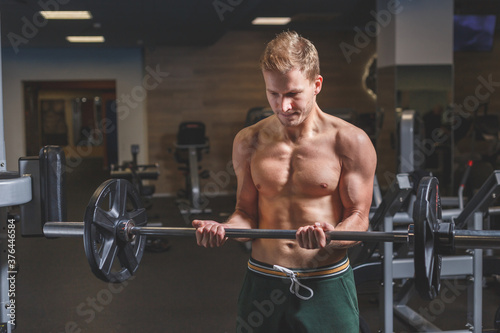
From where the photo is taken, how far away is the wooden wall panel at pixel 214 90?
28.4 ft

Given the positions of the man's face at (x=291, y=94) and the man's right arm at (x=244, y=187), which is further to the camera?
the man's right arm at (x=244, y=187)

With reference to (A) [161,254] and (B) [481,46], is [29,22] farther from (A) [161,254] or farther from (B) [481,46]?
(B) [481,46]

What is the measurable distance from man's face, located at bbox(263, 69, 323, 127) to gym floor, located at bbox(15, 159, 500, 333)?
5.45ft

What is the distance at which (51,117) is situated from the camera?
16453mm

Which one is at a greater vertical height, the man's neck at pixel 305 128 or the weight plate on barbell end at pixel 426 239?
the man's neck at pixel 305 128

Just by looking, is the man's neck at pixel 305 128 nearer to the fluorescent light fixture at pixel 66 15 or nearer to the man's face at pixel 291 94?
the man's face at pixel 291 94

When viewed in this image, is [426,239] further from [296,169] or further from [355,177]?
[296,169]

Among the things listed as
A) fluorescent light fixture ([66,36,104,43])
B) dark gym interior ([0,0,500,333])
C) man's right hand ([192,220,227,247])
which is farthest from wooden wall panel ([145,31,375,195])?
man's right hand ([192,220,227,247])

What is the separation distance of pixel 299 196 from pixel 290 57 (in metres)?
0.40

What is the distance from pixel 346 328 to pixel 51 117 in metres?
16.3

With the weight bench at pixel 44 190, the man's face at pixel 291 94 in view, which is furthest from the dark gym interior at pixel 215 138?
the man's face at pixel 291 94

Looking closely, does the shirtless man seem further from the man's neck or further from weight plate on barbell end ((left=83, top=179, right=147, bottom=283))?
weight plate on barbell end ((left=83, top=179, right=147, bottom=283))

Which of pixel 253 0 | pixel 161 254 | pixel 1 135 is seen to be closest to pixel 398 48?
pixel 253 0

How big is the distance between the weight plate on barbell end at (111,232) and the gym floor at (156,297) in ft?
4.95
